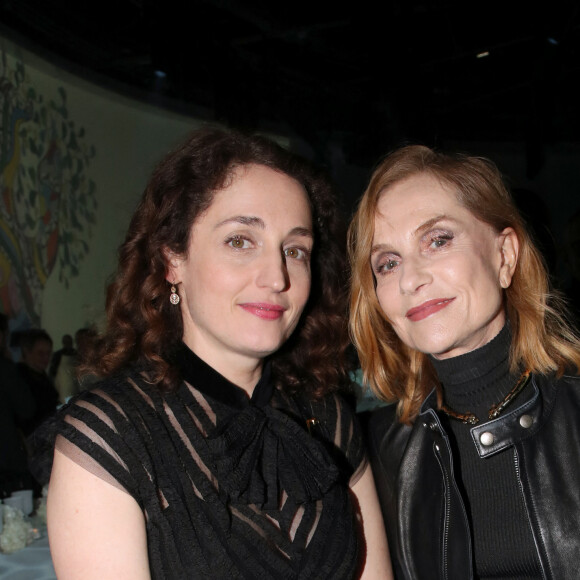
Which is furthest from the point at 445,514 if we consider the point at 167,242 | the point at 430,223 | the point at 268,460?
the point at 167,242

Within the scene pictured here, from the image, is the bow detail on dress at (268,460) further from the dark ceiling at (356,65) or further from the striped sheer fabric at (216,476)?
the dark ceiling at (356,65)

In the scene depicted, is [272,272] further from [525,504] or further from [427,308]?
[525,504]

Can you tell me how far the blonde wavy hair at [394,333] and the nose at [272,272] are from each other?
35 cm

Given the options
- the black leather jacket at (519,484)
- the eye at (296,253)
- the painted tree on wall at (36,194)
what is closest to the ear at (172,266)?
the eye at (296,253)

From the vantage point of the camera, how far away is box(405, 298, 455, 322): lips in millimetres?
1786

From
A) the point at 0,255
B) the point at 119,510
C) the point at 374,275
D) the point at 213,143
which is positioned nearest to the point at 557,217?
the point at 374,275

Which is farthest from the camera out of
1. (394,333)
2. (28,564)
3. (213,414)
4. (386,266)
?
(28,564)

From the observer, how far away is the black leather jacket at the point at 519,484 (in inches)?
65.6

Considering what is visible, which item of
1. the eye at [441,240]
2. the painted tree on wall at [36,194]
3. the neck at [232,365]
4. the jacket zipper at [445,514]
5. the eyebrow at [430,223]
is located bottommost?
the jacket zipper at [445,514]

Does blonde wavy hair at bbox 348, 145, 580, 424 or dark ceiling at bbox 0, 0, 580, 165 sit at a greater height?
dark ceiling at bbox 0, 0, 580, 165

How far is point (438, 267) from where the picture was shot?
1.79 m

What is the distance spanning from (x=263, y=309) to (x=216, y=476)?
41 cm

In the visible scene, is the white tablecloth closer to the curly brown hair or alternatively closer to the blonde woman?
the curly brown hair

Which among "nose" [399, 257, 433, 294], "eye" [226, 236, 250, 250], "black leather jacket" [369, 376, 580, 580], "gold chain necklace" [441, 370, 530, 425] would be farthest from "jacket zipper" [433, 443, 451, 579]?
"eye" [226, 236, 250, 250]
